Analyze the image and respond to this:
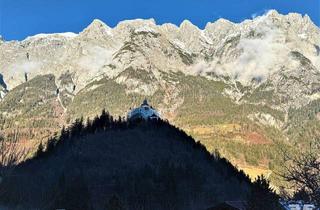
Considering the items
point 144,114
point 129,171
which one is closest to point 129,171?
point 129,171

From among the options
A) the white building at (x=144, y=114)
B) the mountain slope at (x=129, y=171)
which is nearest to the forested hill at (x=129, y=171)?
the mountain slope at (x=129, y=171)

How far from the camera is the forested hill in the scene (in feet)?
364

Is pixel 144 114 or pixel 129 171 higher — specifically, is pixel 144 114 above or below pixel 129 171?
above

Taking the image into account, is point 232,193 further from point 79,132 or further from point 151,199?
point 79,132

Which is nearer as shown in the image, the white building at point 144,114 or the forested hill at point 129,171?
the forested hill at point 129,171

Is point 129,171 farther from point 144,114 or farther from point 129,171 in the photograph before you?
point 144,114

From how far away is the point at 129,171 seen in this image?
13100 cm

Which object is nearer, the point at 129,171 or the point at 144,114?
the point at 129,171

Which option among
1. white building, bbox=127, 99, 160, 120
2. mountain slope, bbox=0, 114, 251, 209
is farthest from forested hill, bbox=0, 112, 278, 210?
white building, bbox=127, 99, 160, 120

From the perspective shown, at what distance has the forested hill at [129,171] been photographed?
364 ft

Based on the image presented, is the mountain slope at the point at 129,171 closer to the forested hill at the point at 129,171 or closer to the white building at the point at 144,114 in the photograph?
the forested hill at the point at 129,171

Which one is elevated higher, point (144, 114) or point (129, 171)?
point (144, 114)

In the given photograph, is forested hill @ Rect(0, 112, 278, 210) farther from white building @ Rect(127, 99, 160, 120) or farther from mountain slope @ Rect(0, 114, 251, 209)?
white building @ Rect(127, 99, 160, 120)

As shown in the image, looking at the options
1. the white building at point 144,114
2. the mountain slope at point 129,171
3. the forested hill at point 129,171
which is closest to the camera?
the forested hill at point 129,171
